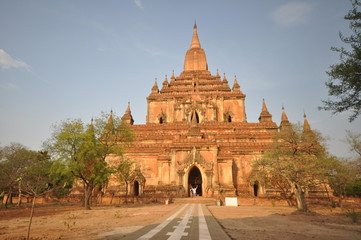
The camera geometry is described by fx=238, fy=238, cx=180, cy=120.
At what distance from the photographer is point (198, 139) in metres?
33.5

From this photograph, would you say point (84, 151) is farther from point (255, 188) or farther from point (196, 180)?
point (255, 188)

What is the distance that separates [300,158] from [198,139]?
15.4m

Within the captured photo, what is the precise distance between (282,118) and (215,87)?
1516cm

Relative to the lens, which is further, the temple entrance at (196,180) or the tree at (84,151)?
the temple entrance at (196,180)

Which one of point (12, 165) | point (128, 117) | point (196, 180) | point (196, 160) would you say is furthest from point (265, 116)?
point (12, 165)

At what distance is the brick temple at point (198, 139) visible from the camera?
30.7 metres

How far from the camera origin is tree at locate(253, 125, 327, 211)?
19.4 m

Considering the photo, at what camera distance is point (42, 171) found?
32.9 m

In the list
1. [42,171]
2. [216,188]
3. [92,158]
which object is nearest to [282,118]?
[216,188]

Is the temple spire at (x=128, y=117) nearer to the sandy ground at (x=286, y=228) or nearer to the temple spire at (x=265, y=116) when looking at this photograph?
the temple spire at (x=265, y=116)

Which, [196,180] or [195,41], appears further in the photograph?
[195,41]

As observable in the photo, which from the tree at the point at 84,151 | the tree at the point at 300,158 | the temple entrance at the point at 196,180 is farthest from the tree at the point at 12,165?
the tree at the point at 300,158

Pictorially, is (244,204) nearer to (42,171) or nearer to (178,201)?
(178,201)

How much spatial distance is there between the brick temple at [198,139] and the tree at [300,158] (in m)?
10.3
